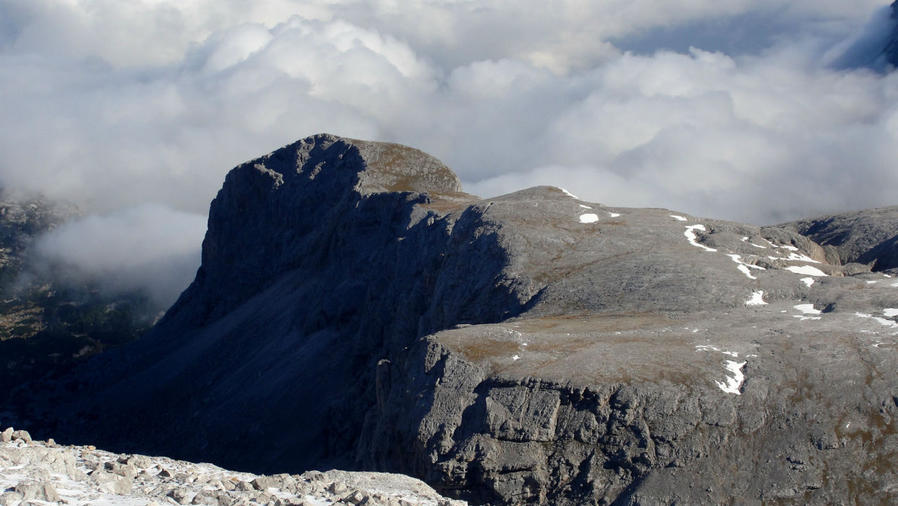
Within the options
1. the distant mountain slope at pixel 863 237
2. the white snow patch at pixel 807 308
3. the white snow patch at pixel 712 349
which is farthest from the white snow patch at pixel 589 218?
the white snow patch at pixel 712 349

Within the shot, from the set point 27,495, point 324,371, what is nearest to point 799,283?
point 27,495

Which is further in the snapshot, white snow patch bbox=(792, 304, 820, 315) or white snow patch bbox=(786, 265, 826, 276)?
white snow patch bbox=(786, 265, 826, 276)

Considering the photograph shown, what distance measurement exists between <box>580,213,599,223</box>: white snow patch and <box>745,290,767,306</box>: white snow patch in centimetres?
2706

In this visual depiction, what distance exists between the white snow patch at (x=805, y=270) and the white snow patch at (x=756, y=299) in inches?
335

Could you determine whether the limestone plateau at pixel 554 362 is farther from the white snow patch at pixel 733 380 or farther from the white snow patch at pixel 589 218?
the white snow patch at pixel 589 218

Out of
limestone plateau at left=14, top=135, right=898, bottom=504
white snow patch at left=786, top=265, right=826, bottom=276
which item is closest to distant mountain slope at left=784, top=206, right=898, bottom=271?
limestone plateau at left=14, top=135, right=898, bottom=504

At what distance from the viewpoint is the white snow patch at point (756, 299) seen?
222ft

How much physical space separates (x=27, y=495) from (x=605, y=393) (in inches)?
1242

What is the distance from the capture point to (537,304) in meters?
75.5

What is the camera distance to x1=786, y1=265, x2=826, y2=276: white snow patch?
76.9 m

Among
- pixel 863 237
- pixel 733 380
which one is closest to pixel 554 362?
pixel 733 380

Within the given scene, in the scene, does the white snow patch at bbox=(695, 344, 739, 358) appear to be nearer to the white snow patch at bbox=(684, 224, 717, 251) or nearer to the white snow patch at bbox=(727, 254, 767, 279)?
the white snow patch at bbox=(727, 254, 767, 279)

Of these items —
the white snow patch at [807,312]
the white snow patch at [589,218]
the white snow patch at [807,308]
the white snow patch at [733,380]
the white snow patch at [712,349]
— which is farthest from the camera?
the white snow patch at [589,218]

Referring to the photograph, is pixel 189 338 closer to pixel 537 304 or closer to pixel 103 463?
pixel 537 304
